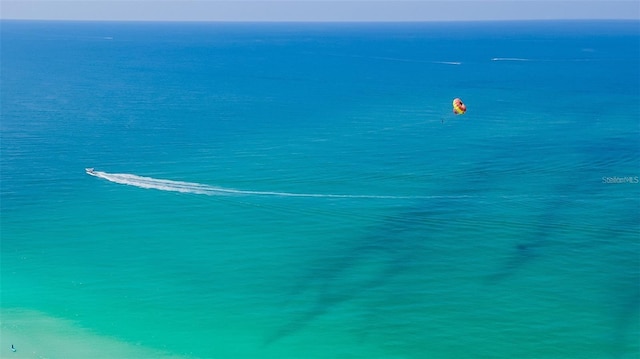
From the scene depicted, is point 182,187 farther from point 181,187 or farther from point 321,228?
point 321,228

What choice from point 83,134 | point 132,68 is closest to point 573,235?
point 83,134

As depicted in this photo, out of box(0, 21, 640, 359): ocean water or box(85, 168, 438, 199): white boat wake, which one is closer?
box(0, 21, 640, 359): ocean water

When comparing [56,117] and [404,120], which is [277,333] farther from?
[56,117]

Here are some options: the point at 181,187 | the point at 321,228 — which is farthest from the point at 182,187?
the point at 321,228

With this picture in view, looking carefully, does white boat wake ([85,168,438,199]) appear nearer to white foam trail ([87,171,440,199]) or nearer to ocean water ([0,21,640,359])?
white foam trail ([87,171,440,199])

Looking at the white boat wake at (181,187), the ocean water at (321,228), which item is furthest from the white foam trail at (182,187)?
the ocean water at (321,228)

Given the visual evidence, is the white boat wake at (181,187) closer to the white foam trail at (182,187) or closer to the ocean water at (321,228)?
the white foam trail at (182,187)

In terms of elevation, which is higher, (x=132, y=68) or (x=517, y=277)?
(x=132, y=68)

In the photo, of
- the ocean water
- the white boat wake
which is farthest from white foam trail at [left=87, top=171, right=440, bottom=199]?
the ocean water
